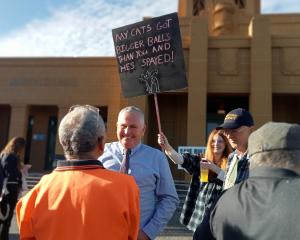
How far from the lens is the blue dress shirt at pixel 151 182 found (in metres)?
2.90

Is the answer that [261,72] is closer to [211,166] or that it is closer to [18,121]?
[18,121]

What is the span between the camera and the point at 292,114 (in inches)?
679

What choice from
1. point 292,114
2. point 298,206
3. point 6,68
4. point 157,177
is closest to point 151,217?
point 157,177

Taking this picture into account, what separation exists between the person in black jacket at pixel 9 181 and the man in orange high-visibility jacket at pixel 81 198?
415 centimetres

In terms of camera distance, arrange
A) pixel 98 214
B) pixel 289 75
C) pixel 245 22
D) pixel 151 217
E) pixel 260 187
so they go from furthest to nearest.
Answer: pixel 245 22, pixel 289 75, pixel 151 217, pixel 98 214, pixel 260 187

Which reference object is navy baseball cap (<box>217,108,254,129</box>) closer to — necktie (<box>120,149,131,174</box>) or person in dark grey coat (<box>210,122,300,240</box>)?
necktie (<box>120,149,131,174</box>)

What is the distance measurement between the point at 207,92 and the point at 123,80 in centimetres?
1243

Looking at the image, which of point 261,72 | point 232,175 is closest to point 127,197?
point 232,175

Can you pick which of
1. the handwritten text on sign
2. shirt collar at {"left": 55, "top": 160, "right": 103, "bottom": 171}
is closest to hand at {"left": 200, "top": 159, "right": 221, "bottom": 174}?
the handwritten text on sign

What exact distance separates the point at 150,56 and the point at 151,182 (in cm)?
158

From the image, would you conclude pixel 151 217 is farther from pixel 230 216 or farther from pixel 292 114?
pixel 292 114

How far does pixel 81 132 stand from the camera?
195cm

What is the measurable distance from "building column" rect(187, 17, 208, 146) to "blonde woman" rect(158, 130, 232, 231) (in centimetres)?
1136

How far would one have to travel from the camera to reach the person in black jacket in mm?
5844
